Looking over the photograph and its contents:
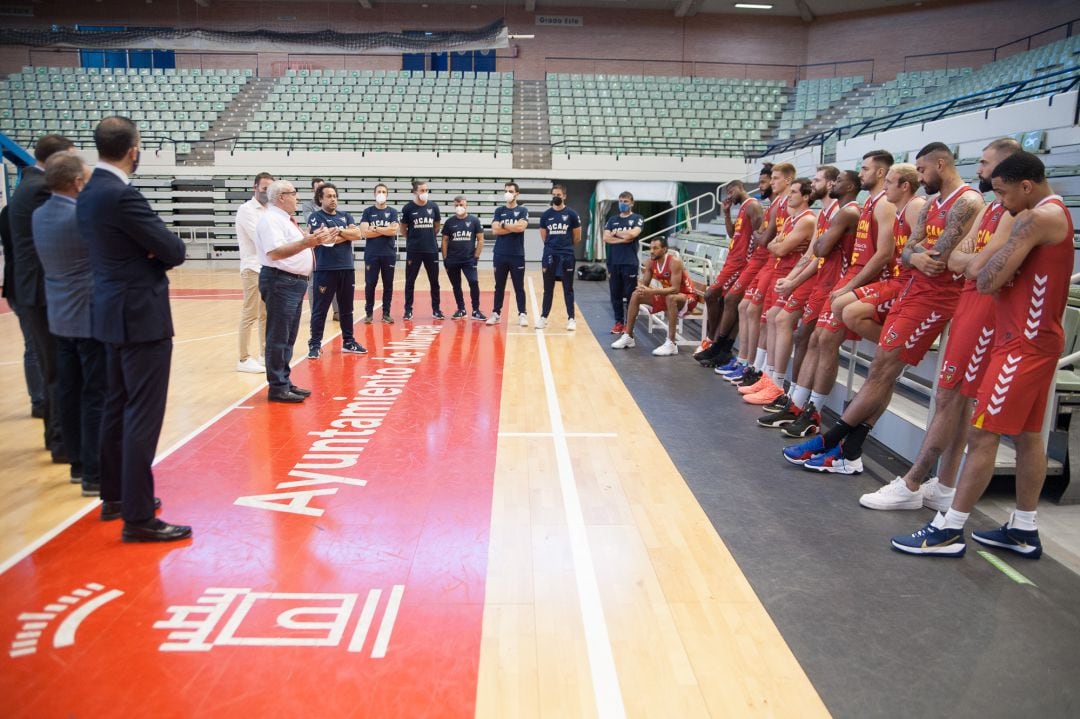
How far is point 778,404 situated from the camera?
19.5ft

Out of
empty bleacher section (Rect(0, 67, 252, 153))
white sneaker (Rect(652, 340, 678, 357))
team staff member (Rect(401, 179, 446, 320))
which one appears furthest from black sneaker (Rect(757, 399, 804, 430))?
empty bleacher section (Rect(0, 67, 252, 153))

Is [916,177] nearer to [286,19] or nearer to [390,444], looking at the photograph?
[390,444]

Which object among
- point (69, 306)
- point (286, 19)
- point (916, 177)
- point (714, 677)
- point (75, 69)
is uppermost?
point (286, 19)

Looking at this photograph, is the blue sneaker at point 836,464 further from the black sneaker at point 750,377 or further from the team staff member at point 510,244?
the team staff member at point 510,244

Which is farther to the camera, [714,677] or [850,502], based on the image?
[850,502]

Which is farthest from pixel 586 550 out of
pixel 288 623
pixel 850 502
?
pixel 850 502

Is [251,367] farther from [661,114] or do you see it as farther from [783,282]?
[661,114]

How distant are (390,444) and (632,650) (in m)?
2.74

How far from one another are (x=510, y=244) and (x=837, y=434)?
6007 mm

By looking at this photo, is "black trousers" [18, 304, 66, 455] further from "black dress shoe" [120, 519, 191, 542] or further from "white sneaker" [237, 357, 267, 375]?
"white sneaker" [237, 357, 267, 375]

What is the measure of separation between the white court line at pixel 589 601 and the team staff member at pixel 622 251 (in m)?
4.30

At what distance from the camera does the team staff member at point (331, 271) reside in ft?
24.2

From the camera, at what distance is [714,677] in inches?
97.9

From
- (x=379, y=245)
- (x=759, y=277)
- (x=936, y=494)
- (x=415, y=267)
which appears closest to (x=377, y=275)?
(x=379, y=245)
